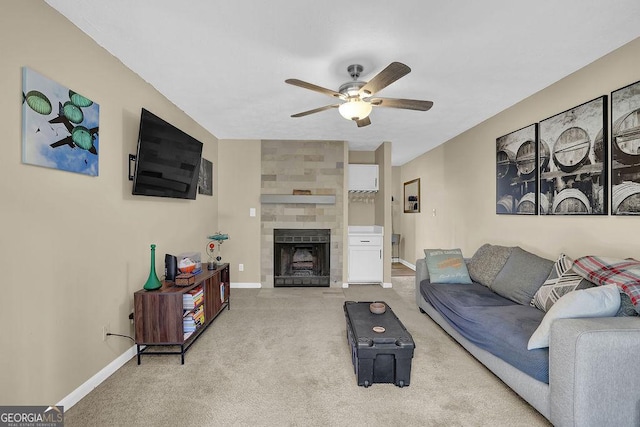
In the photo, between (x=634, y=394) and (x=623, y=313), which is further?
(x=623, y=313)

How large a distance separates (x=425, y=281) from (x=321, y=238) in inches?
73.2

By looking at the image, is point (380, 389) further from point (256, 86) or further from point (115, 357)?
point (256, 86)

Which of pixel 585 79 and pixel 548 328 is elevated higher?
pixel 585 79

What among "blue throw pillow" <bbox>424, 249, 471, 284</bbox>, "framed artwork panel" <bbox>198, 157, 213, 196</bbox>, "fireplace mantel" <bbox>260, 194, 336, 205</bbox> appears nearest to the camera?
"blue throw pillow" <bbox>424, 249, 471, 284</bbox>

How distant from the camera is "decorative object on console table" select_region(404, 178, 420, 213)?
5906 mm

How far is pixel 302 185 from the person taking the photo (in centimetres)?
463

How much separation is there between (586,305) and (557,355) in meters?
0.34

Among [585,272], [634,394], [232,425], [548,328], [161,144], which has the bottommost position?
[232,425]

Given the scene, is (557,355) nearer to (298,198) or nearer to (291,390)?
(291,390)

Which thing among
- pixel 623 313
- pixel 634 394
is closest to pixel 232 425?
pixel 634 394

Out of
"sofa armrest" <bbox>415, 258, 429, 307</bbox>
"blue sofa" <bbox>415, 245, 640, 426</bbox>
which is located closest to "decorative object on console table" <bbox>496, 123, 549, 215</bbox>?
"blue sofa" <bbox>415, 245, 640, 426</bbox>

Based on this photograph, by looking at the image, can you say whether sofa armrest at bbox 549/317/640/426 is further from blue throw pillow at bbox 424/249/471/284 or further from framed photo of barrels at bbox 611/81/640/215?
blue throw pillow at bbox 424/249/471/284

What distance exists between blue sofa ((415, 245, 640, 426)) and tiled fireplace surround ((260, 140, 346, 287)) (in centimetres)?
246

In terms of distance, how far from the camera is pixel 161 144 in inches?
97.9
